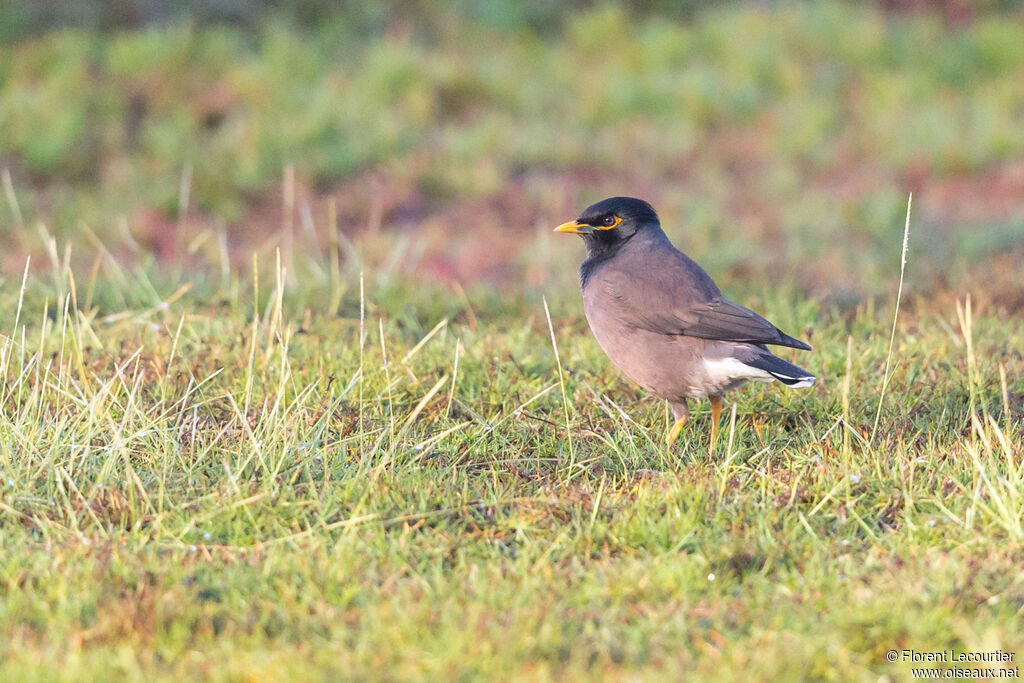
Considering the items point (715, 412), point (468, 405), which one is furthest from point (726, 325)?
point (468, 405)

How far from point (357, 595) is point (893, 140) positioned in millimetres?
9180

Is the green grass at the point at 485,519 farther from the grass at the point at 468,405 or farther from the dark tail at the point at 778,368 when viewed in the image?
the dark tail at the point at 778,368

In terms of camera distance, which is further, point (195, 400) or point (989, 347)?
point (989, 347)

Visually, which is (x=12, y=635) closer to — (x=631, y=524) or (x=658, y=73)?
(x=631, y=524)

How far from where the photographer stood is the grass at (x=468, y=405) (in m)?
3.51

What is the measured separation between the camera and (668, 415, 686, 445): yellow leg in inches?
194

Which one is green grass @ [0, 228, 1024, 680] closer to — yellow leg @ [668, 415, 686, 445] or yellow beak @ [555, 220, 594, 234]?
yellow leg @ [668, 415, 686, 445]

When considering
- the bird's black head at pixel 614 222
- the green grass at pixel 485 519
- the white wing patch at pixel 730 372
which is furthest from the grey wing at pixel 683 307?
the green grass at pixel 485 519

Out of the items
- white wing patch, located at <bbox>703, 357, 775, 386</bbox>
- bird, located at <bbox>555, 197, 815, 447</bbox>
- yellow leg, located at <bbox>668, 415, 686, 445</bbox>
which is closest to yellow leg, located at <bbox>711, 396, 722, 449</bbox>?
bird, located at <bbox>555, 197, 815, 447</bbox>

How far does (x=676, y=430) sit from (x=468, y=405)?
954 mm

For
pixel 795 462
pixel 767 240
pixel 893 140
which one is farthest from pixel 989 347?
pixel 893 140

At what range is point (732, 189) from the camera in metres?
10.7

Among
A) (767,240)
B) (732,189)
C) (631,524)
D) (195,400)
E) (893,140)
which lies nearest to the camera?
(631,524)

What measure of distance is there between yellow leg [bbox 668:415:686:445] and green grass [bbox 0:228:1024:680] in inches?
1.9
